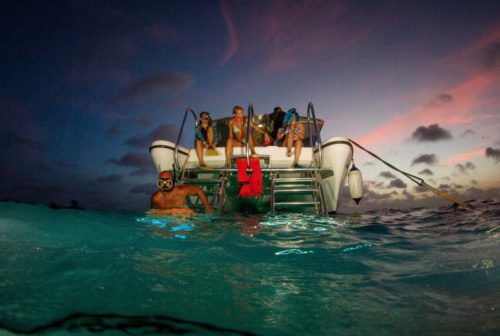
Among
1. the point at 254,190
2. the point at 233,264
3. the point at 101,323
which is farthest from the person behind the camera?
the point at 254,190

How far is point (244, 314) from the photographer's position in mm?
1323

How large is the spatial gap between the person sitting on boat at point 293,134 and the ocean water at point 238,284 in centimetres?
304

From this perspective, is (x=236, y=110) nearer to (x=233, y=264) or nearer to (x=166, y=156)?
(x=166, y=156)

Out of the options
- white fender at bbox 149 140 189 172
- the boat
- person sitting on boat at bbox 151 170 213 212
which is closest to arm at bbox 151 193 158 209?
person sitting on boat at bbox 151 170 213 212

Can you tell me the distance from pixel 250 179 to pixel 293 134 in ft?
5.52

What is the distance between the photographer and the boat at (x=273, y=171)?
539 centimetres

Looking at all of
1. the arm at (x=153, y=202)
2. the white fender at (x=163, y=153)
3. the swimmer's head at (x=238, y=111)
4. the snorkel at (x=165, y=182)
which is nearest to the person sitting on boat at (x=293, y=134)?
the swimmer's head at (x=238, y=111)

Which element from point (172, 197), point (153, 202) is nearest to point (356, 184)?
point (172, 197)

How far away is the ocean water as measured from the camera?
A: 1207 mm

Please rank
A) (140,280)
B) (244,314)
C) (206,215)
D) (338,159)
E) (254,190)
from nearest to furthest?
(244,314), (140,280), (206,215), (254,190), (338,159)

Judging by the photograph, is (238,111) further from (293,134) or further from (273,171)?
(273,171)

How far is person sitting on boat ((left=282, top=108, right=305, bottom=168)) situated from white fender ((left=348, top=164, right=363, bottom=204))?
3.93 feet

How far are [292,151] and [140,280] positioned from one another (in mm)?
5030

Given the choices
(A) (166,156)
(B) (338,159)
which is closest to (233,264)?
(B) (338,159)
